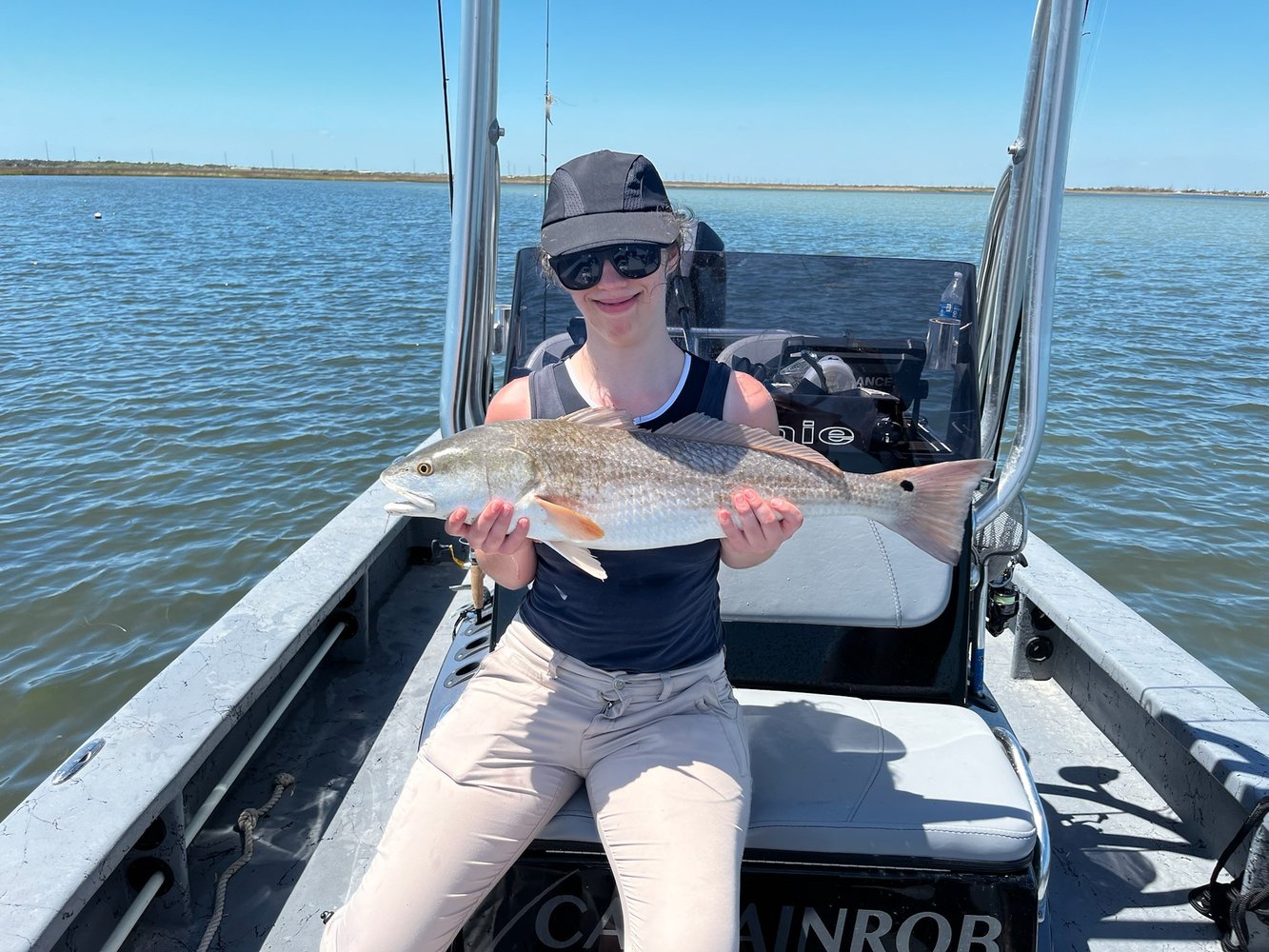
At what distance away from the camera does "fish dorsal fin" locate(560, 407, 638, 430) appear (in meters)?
2.40

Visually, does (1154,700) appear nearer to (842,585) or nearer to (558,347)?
(842,585)

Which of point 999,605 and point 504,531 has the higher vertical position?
point 504,531

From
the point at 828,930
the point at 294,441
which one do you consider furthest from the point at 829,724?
the point at 294,441

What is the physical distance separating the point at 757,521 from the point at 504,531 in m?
0.67

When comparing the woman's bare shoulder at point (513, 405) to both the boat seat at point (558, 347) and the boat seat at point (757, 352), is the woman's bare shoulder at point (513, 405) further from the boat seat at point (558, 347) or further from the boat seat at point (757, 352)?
the boat seat at point (757, 352)

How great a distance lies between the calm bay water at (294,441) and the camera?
6465 mm

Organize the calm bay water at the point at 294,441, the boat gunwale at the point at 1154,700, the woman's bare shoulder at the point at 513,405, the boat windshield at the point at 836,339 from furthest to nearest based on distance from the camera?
the calm bay water at the point at 294,441 < the boat windshield at the point at 836,339 < the boat gunwale at the point at 1154,700 < the woman's bare shoulder at the point at 513,405

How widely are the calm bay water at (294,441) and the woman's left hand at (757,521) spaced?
89.5 inches

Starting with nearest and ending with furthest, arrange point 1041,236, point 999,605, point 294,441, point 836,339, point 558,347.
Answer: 1. point 1041,236
2. point 836,339
3. point 558,347
4. point 999,605
5. point 294,441

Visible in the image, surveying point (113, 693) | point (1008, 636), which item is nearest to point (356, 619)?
point (113, 693)

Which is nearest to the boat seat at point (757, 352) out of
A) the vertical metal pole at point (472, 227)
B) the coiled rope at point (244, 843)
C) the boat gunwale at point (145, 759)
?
the vertical metal pole at point (472, 227)

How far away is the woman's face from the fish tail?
2.64 ft

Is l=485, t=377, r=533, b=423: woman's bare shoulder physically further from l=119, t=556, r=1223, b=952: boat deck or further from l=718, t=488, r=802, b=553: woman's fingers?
l=119, t=556, r=1223, b=952: boat deck

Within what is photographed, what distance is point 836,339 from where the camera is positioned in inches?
145
